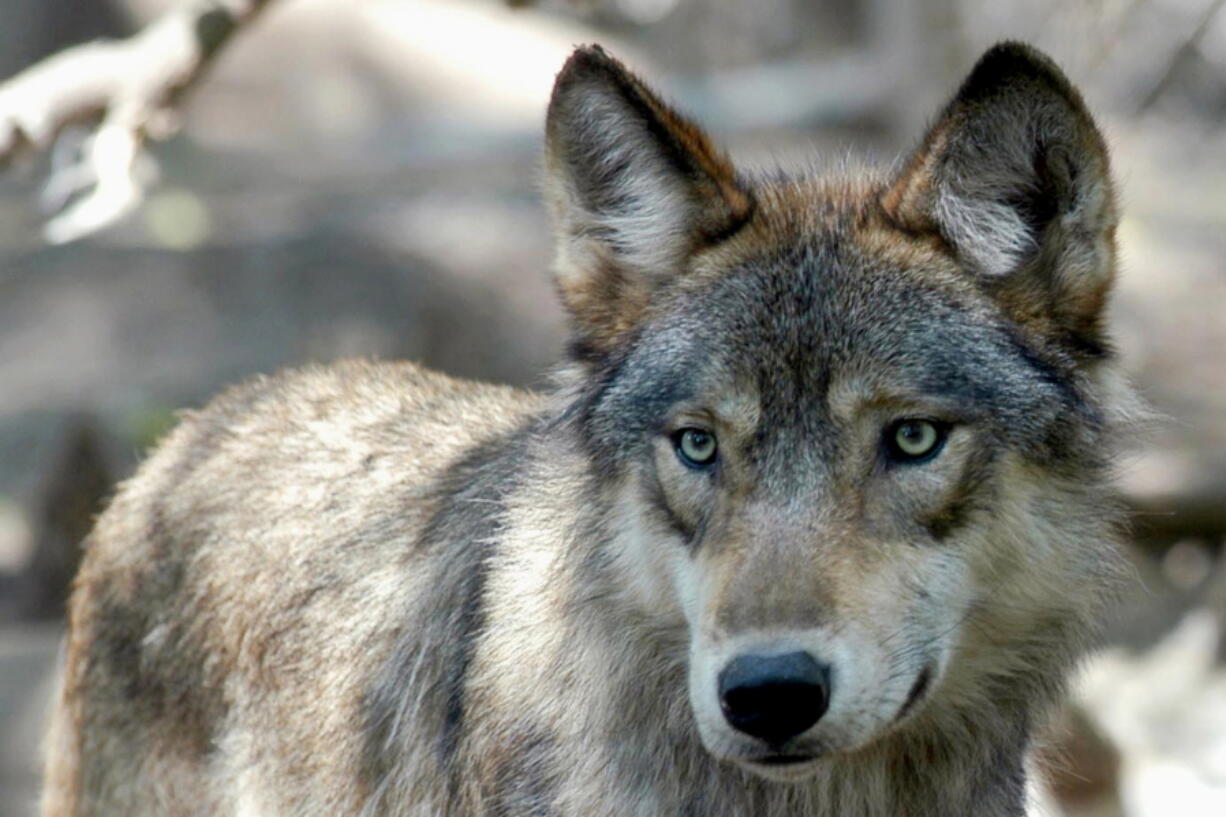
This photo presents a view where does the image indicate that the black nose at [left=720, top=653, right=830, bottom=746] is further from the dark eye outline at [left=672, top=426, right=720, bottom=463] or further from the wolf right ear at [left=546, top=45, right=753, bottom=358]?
the wolf right ear at [left=546, top=45, right=753, bottom=358]

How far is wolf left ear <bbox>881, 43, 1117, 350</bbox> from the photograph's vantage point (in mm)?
4199

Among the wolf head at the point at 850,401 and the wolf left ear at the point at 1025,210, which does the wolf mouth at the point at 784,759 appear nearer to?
the wolf head at the point at 850,401

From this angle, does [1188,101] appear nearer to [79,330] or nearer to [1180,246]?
[1180,246]

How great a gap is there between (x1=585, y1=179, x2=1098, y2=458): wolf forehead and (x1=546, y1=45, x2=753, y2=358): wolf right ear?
9 centimetres


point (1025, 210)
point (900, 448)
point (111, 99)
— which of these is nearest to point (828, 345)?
point (900, 448)

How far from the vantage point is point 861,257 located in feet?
14.0

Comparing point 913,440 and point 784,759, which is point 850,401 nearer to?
point 913,440

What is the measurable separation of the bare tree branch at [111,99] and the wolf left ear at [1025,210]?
3205 mm

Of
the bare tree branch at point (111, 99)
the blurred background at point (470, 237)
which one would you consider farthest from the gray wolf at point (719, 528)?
the bare tree branch at point (111, 99)

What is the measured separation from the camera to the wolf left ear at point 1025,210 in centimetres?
420

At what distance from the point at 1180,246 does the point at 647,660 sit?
30.6 feet

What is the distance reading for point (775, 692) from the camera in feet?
12.0

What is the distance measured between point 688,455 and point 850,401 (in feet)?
1.36

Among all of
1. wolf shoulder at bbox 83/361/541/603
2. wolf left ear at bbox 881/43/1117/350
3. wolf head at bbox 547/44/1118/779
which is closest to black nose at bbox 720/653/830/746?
wolf head at bbox 547/44/1118/779
